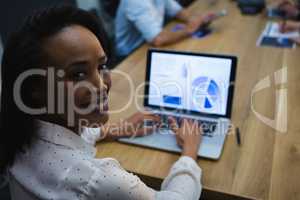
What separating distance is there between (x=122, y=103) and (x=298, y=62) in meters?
0.93

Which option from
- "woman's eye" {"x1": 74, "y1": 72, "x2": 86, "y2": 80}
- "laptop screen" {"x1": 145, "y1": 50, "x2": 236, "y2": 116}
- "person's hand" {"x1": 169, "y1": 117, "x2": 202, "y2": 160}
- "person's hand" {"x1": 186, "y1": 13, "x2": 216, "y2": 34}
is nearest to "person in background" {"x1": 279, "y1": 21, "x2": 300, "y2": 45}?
"person's hand" {"x1": 186, "y1": 13, "x2": 216, "y2": 34}

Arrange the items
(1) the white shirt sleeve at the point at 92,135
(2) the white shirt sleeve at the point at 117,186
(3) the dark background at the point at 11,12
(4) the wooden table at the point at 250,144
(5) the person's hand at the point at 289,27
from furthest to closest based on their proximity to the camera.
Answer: (5) the person's hand at the point at 289,27 → (3) the dark background at the point at 11,12 → (1) the white shirt sleeve at the point at 92,135 → (4) the wooden table at the point at 250,144 → (2) the white shirt sleeve at the point at 117,186

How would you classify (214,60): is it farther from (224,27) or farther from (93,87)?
(224,27)

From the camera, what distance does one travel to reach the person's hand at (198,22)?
211cm

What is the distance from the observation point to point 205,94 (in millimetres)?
1239

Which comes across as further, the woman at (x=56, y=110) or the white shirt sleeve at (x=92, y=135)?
the white shirt sleeve at (x=92, y=135)

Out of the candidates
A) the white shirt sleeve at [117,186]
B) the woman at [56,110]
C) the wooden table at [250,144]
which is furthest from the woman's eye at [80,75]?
the wooden table at [250,144]

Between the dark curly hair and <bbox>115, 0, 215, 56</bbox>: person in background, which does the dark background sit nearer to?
<bbox>115, 0, 215, 56</bbox>: person in background

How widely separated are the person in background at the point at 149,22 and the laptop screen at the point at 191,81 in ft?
2.34

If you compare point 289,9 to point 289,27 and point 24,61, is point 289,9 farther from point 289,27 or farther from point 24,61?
point 24,61

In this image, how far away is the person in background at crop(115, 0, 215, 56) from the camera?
1998 millimetres

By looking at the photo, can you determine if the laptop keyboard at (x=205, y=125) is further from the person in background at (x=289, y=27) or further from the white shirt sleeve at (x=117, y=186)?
the person in background at (x=289, y=27)

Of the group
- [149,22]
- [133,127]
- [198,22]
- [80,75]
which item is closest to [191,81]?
[133,127]

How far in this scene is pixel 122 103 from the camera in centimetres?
142
